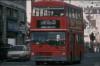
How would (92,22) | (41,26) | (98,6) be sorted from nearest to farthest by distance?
1. (41,26)
2. (92,22)
3. (98,6)

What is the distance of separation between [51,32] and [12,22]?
122 feet

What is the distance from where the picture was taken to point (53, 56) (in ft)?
118

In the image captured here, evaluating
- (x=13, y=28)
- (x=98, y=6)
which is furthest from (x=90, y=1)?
(x=13, y=28)

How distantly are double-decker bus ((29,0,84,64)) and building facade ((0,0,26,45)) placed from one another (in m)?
28.7

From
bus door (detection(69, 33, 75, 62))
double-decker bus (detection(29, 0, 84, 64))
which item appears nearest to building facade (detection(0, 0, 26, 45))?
bus door (detection(69, 33, 75, 62))

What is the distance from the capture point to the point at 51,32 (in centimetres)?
3544

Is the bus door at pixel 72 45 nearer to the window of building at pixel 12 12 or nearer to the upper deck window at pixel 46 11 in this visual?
the upper deck window at pixel 46 11

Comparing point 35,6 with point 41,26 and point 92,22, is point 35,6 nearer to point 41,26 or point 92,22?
point 41,26

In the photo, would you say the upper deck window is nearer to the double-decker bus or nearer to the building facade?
the double-decker bus

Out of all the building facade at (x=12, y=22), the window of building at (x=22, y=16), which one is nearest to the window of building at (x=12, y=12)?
the building facade at (x=12, y=22)

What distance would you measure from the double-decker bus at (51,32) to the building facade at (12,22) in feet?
94.2

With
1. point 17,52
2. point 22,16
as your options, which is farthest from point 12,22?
point 17,52

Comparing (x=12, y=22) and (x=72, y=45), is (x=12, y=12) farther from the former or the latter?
(x=72, y=45)

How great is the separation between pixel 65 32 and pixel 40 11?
2420 millimetres
